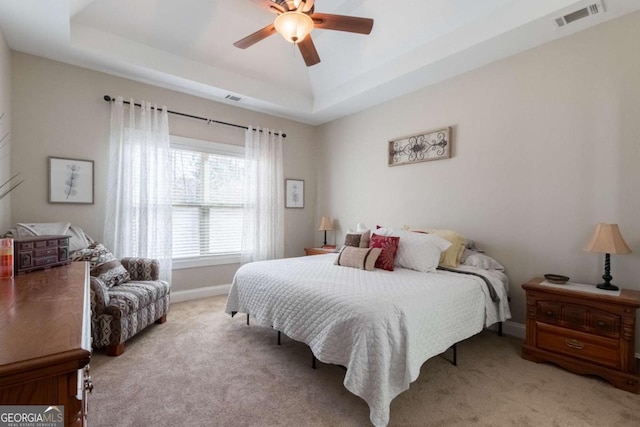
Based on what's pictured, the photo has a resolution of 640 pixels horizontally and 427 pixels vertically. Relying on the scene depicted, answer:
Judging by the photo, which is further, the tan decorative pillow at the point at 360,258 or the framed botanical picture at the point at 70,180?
the framed botanical picture at the point at 70,180

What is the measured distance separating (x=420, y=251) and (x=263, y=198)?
2.60 meters

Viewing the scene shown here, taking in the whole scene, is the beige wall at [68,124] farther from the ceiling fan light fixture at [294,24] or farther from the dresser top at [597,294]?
the dresser top at [597,294]

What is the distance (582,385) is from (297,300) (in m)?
2.10

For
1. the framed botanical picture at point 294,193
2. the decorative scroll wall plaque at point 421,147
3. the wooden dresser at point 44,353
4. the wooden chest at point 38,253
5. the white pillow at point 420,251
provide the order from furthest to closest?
the framed botanical picture at point 294,193 → the decorative scroll wall plaque at point 421,147 → the white pillow at point 420,251 → the wooden chest at point 38,253 → the wooden dresser at point 44,353

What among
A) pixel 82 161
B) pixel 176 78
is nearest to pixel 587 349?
pixel 176 78

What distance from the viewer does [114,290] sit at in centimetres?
279

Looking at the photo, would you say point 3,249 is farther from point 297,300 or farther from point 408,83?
point 408,83

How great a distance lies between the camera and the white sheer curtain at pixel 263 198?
4559mm

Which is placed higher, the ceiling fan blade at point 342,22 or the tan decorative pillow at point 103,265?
the ceiling fan blade at point 342,22

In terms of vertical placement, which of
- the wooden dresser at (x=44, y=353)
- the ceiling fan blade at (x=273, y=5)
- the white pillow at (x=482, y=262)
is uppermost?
the ceiling fan blade at (x=273, y=5)

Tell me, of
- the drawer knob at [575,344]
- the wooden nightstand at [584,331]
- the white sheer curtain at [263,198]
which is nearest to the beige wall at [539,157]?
the wooden nightstand at [584,331]

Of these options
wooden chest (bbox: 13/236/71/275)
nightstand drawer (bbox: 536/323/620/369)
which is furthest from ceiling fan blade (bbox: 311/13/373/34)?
nightstand drawer (bbox: 536/323/620/369)

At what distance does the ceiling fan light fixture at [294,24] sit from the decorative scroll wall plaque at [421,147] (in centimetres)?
211

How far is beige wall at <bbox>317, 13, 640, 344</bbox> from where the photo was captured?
8.19 feet
